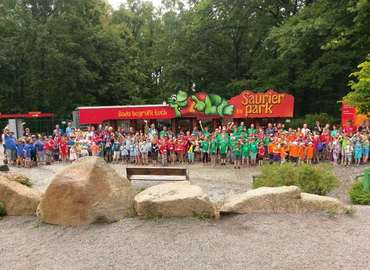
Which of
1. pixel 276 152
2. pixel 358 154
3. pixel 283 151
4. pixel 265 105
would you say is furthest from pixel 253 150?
pixel 265 105

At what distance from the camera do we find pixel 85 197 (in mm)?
7781

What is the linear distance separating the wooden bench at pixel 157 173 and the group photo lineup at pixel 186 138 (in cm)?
7

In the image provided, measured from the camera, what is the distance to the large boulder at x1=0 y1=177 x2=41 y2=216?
29.5ft


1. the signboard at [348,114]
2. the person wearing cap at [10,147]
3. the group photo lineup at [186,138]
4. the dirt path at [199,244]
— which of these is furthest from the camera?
the signboard at [348,114]

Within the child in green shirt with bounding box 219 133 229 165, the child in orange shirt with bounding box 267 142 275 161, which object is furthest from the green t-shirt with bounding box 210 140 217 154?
the child in orange shirt with bounding box 267 142 275 161

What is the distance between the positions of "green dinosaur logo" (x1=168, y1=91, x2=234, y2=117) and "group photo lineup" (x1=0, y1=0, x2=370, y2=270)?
8cm

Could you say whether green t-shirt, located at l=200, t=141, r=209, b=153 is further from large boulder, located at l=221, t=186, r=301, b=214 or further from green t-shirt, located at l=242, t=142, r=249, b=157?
large boulder, located at l=221, t=186, r=301, b=214

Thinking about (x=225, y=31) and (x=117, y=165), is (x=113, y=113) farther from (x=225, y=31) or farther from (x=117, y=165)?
(x=225, y=31)

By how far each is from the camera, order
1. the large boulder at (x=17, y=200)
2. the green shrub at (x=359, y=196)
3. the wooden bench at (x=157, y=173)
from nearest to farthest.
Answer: the large boulder at (x=17, y=200) < the green shrub at (x=359, y=196) < the wooden bench at (x=157, y=173)

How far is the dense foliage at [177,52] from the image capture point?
25.7 m

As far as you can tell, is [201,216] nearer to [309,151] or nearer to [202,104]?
[309,151]

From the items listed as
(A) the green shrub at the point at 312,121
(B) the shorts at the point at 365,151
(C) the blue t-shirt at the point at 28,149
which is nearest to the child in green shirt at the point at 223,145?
(B) the shorts at the point at 365,151

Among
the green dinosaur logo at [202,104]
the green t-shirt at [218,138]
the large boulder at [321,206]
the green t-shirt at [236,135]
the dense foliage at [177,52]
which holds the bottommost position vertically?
the large boulder at [321,206]

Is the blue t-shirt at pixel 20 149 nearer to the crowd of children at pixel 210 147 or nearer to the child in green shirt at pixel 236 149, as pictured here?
the crowd of children at pixel 210 147
